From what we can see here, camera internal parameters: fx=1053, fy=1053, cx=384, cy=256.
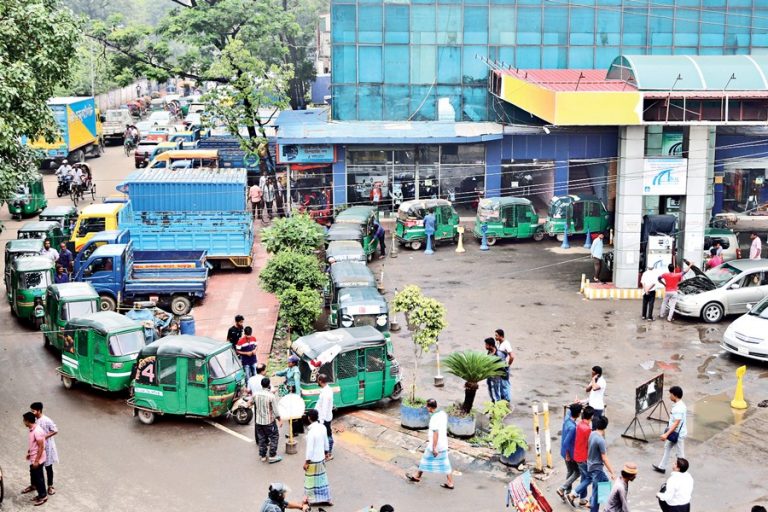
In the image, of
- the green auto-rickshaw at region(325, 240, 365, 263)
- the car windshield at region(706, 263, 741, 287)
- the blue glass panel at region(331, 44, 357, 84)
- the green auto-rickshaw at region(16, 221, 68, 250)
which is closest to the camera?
the car windshield at region(706, 263, 741, 287)

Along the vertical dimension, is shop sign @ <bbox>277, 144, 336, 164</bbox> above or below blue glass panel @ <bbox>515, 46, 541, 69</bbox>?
below

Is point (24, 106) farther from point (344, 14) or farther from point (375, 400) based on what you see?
point (344, 14)

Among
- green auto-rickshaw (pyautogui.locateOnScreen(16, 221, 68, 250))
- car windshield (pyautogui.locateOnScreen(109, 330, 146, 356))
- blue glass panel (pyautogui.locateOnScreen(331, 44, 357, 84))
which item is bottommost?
car windshield (pyautogui.locateOnScreen(109, 330, 146, 356))

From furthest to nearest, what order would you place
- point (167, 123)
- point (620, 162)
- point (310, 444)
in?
point (167, 123)
point (620, 162)
point (310, 444)

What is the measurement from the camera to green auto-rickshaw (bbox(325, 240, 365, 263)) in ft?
97.5

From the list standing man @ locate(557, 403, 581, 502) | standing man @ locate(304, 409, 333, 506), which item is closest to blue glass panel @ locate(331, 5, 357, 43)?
standing man @ locate(304, 409, 333, 506)

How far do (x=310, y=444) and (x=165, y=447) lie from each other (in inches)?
160

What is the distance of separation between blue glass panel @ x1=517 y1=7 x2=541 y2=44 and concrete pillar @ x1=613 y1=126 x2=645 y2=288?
1344 cm

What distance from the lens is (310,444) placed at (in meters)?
16.5

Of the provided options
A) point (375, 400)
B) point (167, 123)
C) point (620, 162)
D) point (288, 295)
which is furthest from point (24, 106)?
point (167, 123)

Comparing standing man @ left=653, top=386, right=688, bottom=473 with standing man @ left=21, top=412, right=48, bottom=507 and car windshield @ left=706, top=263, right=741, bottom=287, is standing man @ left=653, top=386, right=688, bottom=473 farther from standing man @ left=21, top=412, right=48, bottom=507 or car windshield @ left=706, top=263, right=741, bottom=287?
car windshield @ left=706, top=263, right=741, bottom=287

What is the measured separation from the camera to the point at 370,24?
42.6 m

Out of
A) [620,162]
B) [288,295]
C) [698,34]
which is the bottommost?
[288,295]

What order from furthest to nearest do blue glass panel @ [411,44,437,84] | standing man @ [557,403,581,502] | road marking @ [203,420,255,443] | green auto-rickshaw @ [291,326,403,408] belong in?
blue glass panel @ [411,44,437,84] → green auto-rickshaw @ [291,326,403,408] → road marking @ [203,420,255,443] → standing man @ [557,403,581,502]
